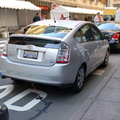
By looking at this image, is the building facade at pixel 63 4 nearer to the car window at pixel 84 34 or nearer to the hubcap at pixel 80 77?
the car window at pixel 84 34

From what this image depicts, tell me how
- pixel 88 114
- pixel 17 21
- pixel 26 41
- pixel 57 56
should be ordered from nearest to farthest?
pixel 88 114
pixel 57 56
pixel 26 41
pixel 17 21

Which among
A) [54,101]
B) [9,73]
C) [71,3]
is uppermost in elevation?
[71,3]

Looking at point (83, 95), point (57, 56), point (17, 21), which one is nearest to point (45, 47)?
point (57, 56)

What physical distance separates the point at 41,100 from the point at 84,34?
6.29 ft

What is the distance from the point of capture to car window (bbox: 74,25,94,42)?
4707 mm

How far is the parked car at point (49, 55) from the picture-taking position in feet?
13.4

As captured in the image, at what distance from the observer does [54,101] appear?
14.0 ft

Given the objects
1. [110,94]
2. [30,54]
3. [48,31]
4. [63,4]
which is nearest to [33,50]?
[30,54]

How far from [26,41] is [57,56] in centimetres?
78

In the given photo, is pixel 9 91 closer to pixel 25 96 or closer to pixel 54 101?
pixel 25 96

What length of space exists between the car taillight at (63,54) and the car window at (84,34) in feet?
1.89

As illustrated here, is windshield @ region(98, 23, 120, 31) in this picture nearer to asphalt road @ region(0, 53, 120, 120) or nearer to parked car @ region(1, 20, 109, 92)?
asphalt road @ region(0, 53, 120, 120)

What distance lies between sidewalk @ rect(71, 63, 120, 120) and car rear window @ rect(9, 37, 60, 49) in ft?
4.33

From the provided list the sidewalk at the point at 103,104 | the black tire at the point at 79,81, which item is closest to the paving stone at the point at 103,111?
the sidewalk at the point at 103,104
